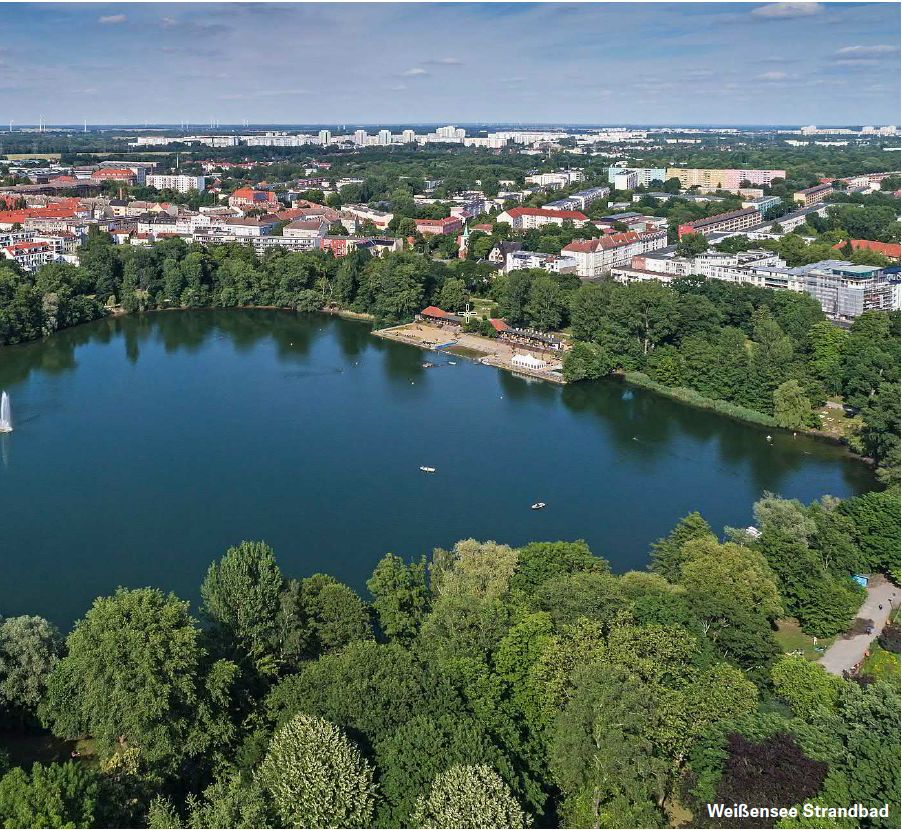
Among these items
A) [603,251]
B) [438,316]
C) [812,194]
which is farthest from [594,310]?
[812,194]

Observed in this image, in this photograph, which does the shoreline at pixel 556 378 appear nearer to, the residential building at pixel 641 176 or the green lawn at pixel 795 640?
the green lawn at pixel 795 640

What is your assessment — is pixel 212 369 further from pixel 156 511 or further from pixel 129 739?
pixel 129 739

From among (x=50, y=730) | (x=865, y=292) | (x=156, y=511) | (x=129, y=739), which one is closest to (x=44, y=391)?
(x=156, y=511)

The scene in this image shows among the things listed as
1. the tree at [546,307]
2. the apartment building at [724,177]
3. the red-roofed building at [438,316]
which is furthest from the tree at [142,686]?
the apartment building at [724,177]

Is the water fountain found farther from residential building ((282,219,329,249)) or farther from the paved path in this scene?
residential building ((282,219,329,249))

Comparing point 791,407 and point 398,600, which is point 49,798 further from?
point 791,407
